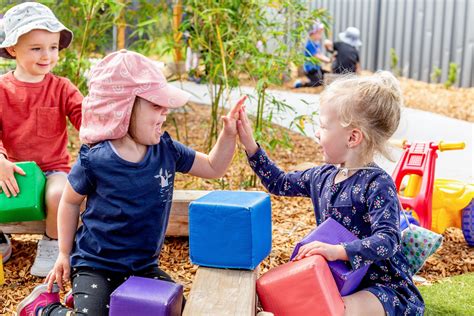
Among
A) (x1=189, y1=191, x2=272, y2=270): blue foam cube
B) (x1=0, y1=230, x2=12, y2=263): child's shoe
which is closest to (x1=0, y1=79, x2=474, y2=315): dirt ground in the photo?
(x1=0, y1=230, x2=12, y2=263): child's shoe

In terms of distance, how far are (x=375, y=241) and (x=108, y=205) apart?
0.93 m

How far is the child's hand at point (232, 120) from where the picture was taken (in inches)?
105

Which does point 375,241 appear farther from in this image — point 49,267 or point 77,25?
point 77,25

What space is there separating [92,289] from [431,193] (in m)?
1.91

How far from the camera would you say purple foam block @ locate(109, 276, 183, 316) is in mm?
2133

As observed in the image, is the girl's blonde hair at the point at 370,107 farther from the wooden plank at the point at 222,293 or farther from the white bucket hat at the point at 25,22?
the white bucket hat at the point at 25,22

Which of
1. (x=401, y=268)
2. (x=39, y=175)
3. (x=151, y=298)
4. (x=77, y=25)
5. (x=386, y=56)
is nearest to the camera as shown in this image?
(x=151, y=298)

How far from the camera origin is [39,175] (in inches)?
125

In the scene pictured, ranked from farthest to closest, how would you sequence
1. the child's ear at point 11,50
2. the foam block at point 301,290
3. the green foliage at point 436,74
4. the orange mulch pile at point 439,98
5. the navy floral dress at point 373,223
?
the green foliage at point 436,74 < the orange mulch pile at point 439,98 < the child's ear at point 11,50 < the navy floral dress at point 373,223 < the foam block at point 301,290

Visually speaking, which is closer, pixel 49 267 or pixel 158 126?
pixel 158 126

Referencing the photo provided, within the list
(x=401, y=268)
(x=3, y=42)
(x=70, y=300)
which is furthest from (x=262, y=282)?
(x=3, y=42)

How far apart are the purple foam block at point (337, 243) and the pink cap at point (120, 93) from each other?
66cm

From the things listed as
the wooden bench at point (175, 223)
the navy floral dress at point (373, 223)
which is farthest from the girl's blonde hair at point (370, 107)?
the wooden bench at point (175, 223)

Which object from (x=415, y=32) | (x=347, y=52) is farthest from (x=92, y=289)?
(x=415, y=32)
